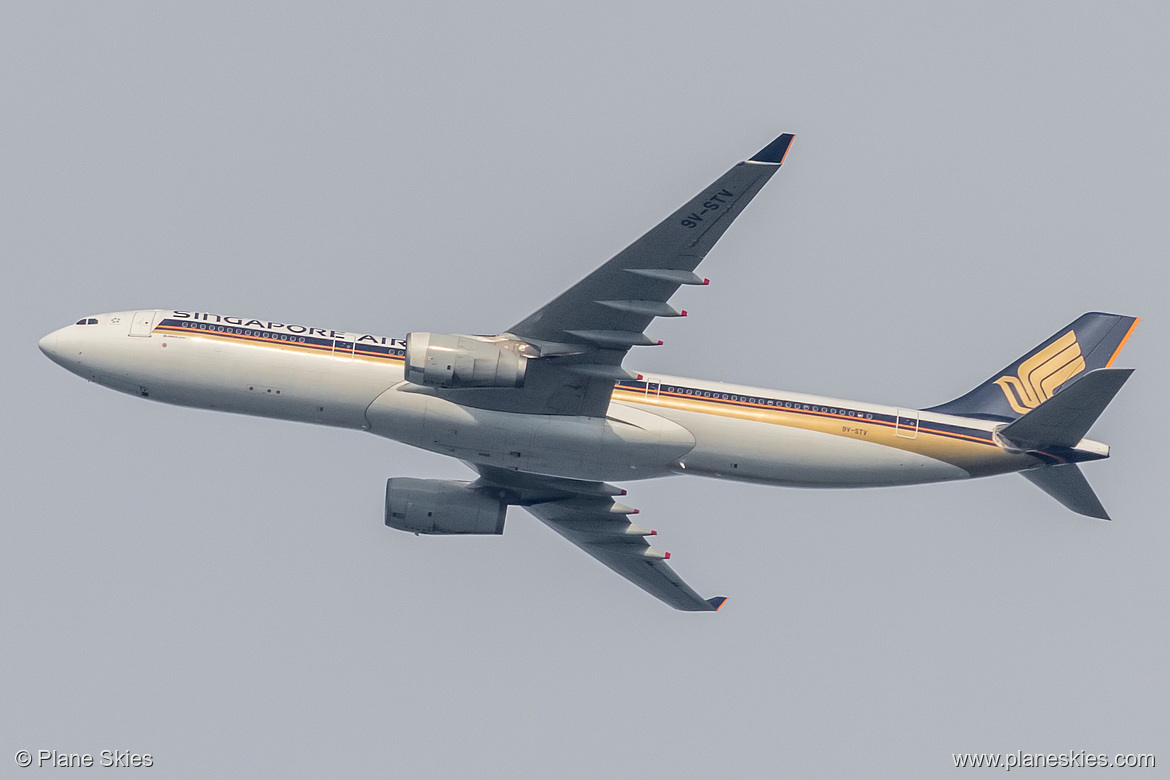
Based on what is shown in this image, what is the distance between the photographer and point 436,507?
49125 mm

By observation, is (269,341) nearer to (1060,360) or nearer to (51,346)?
(51,346)

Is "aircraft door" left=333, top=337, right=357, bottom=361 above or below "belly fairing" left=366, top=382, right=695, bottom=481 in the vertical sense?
above

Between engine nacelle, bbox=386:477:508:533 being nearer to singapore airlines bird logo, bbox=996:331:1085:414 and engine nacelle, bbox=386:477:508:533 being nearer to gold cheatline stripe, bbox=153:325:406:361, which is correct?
gold cheatline stripe, bbox=153:325:406:361

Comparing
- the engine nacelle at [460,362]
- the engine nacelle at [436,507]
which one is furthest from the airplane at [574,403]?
the engine nacelle at [436,507]

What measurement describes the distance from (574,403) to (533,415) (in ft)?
4.69

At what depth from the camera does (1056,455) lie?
4472cm

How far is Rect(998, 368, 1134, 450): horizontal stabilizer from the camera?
41.8 m

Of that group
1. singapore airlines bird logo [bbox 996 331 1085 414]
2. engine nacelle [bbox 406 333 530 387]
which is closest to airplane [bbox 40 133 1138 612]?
engine nacelle [bbox 406 333 530 387]

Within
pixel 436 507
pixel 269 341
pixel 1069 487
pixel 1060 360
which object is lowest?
pixel 436 507

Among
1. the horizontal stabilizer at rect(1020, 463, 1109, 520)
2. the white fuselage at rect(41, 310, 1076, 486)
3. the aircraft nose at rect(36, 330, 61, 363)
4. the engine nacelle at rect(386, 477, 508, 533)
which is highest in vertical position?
the aircraft nose at rect(36, 330, 61, 363)

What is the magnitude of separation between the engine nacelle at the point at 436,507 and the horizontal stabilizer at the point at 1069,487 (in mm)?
19998

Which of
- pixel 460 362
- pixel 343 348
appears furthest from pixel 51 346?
pixel 460 362

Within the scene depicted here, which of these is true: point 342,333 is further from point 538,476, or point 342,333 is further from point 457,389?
point 538,476

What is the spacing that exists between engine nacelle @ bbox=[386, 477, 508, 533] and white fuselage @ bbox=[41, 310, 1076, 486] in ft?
14.9
